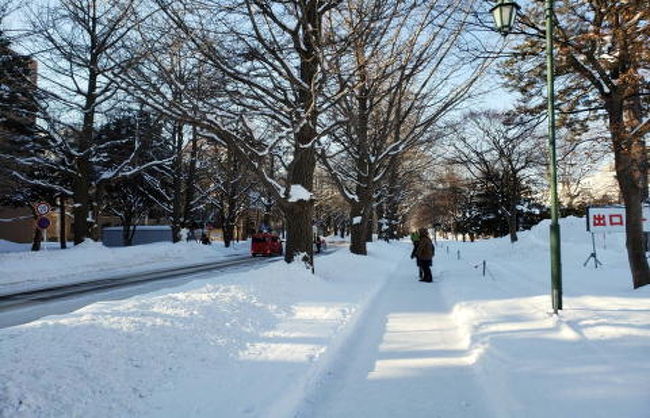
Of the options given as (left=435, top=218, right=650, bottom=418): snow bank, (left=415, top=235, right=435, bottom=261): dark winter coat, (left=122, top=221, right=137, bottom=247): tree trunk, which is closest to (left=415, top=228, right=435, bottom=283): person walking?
(left=415, top=235, right=435, bottom=261): dark winter coat

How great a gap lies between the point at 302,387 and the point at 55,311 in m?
7.72

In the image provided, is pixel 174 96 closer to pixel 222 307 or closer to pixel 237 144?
pixel 237 144

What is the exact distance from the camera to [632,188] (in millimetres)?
10742

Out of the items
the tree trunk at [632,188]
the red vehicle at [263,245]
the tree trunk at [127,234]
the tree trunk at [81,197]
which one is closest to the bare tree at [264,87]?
the tree trunk at [632,188]

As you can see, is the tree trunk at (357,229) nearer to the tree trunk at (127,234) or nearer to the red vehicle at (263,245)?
the red vehicle at (263,245)

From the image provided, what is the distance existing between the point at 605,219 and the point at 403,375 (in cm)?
1234

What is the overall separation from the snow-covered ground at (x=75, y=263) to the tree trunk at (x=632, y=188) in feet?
54.0

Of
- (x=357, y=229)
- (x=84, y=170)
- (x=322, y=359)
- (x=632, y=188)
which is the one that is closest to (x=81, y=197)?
(x=84, y=170)

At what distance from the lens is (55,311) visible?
1013 cm

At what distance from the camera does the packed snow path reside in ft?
14.8

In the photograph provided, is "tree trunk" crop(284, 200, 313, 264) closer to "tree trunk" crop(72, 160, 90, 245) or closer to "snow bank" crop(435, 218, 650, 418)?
"snow bank" crop(435, 218, 650, 418)

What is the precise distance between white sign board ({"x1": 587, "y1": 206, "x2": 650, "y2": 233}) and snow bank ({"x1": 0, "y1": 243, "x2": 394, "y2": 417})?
10.5m

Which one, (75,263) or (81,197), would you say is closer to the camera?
(75,263)

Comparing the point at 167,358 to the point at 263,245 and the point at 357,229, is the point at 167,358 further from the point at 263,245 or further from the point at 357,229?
the point at 263,245
